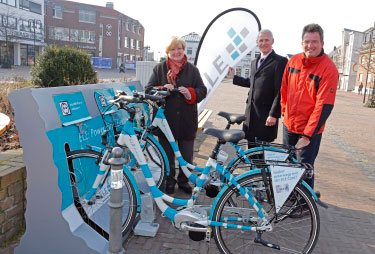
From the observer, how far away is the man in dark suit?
4.06 meters

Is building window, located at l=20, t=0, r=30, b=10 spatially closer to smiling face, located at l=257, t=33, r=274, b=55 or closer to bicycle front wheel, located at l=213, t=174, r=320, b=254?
smiling face, located at l=257, t=33, r=274, b=55

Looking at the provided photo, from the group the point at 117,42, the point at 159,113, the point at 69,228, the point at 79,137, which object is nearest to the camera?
the point at 69,228

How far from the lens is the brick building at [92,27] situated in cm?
5966

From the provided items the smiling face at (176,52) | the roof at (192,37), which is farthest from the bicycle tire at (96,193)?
the roof at (192,37)

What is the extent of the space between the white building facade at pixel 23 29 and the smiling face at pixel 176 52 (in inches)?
1733

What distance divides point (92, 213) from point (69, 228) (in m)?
0.50

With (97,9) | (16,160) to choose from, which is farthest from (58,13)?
(16,160)

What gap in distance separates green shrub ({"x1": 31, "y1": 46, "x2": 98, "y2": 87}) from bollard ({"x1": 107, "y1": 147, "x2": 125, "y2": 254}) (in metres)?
4.95

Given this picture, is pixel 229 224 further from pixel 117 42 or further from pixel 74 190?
pixel 117 42

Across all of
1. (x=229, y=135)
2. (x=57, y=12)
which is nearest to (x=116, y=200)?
(x=229, y=135)

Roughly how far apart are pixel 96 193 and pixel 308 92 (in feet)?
8.26

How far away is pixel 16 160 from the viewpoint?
3.27 m

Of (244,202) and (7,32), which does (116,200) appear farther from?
(7,32)

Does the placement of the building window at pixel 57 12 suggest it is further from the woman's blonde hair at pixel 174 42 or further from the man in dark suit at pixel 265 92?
the man in dark suit at pixel 265 92
